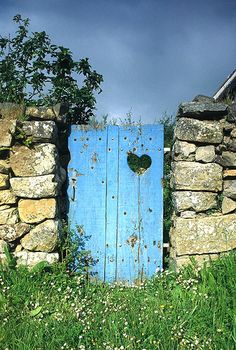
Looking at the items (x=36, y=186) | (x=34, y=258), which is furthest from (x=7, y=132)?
(x=34, y=258)

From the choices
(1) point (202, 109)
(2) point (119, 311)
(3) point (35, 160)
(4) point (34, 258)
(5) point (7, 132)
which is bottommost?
(2) point (119, 311)

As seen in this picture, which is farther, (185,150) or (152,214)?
(152,214)

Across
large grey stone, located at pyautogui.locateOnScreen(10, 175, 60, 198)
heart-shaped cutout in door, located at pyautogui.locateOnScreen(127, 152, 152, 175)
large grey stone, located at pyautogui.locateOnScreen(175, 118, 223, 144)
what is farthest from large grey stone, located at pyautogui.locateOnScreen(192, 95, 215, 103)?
large grey stone, located at pyautogui.locateOnScreen(10, 175, 60, 198)

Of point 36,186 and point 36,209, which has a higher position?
point 36,186

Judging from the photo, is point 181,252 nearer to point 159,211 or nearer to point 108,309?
point 159,211

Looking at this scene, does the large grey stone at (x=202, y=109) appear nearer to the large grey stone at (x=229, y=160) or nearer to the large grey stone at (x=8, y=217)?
the large grey stone at (x=229, y=160)

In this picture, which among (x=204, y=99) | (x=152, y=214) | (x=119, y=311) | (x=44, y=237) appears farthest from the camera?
(x=152, y=214)

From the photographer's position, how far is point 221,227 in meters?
4.36

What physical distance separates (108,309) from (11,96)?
319 centimetres

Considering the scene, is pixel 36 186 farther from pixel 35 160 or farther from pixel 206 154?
pixel 206 154

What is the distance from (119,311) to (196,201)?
1395 millimetres

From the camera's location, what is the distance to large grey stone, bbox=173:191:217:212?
14.5ft

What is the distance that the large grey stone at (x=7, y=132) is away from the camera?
15.0ft

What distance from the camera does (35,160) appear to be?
4555mm
